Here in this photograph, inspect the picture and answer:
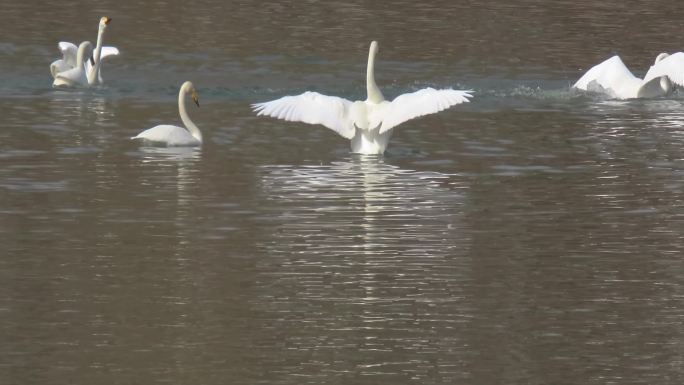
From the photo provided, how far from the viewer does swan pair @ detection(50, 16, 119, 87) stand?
2630cm

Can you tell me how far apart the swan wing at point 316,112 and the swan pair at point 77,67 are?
20.4 ft

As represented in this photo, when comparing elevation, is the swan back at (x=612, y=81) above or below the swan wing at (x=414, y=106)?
above

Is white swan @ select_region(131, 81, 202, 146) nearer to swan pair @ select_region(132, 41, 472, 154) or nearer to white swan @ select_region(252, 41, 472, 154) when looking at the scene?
swan pair @ select_region(132, 41, 472, 154)

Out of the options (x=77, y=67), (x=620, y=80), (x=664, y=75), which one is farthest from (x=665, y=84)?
(x=77, y=67)

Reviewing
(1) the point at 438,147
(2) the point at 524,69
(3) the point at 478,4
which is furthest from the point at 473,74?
(3) the point at 478,4

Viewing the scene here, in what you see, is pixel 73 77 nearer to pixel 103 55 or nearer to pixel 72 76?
pixel 72 76

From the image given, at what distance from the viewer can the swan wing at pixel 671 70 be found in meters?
25.5

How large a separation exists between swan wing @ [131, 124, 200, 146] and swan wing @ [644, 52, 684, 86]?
7.32 metres

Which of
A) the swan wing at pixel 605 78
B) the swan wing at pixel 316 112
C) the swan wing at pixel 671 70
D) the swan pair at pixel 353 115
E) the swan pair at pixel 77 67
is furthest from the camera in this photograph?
the swan pair at pixel 77 67

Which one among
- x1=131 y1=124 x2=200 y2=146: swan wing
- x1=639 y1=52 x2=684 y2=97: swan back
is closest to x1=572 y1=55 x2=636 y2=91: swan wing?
x1=639 y1=52 x2=684 y2=97: swan back

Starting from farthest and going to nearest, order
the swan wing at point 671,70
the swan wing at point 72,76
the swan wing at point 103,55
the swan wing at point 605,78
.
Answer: the swan wing at point 103,55, the swan wing at point 72,76, the swan wing at point 605,78, the swan wing at point 671,70

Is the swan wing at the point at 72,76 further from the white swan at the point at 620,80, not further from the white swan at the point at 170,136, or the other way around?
the white swan at the point at 620,80

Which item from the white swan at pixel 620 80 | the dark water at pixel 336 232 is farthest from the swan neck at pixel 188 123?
the white swan at pixel 620 80

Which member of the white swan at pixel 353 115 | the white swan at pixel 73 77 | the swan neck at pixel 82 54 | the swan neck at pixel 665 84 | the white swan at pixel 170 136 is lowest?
the white swan at pixel 170 136
